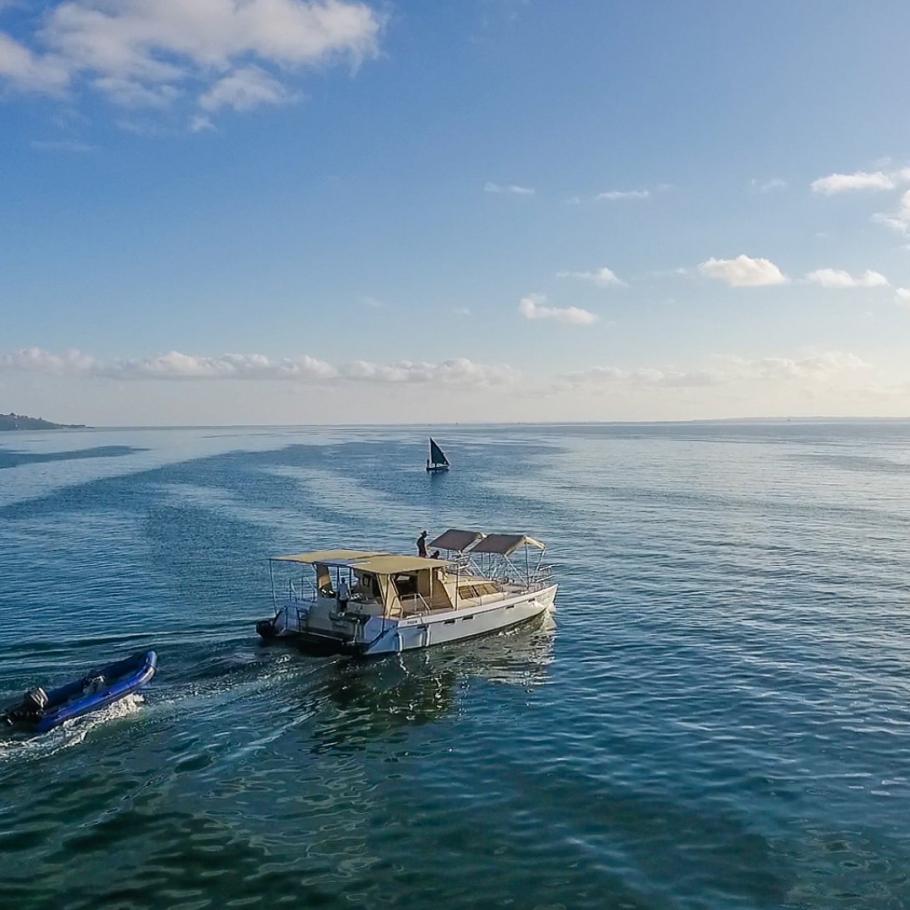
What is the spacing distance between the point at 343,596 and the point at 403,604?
10.2ft

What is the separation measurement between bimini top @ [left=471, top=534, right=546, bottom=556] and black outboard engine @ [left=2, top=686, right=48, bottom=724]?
24957 mm

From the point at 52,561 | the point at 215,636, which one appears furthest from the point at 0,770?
the point at 52,561

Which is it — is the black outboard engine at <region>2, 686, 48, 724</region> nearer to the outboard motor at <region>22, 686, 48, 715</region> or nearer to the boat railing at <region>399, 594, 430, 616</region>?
the outboard motor at <region>22, 686, 48, 715</region>

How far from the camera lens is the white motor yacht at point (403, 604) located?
3850 cm

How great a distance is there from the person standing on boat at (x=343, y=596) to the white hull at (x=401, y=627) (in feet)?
1.63

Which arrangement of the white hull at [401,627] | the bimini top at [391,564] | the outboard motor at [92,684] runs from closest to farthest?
the outboard motor at [92,684] < the white hull at [401,627] < the bimini top at [391,564]

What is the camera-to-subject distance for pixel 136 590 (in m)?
50.3

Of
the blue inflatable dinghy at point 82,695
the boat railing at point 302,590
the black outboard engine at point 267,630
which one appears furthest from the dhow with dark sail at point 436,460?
the blue inflatable dinghy at point 82,695

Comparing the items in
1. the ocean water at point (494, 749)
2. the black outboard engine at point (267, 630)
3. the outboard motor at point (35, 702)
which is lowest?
the ocean water at point (494, 749)

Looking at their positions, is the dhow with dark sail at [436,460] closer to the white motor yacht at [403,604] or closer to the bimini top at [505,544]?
the bimini top at [505,544]

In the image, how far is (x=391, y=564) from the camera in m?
40.9

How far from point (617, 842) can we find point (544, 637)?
20.8m

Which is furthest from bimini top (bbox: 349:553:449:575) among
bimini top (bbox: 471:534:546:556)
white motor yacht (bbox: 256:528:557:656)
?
bimini top (bbox: 471:534:546:556)

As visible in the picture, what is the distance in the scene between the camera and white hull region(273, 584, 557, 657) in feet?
124
